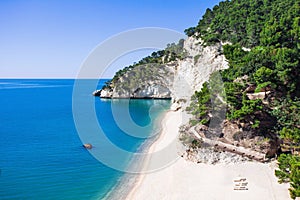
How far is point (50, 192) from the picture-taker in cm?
1375

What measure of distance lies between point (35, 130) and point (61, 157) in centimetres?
1057

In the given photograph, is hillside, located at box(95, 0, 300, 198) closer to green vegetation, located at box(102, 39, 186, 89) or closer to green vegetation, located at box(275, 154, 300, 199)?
green vegetation, located at box(275, 154, 300, 199)

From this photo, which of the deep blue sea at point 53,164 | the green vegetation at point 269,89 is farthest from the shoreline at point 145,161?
the green vegetation at point 269,89

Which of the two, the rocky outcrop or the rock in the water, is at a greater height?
the rocky outcrop

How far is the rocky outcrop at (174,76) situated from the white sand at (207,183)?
1316 cm

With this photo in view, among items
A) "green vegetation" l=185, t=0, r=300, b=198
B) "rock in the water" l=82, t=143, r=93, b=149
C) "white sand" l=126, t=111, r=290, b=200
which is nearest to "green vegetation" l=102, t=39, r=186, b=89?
"green vegetation" l=185, t=0, r=300, b=198

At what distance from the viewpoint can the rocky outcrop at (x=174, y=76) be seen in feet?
96.5

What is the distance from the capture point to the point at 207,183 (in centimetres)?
1316

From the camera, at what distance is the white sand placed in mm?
11750

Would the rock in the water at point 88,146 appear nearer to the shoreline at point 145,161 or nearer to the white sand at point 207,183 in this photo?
the shoreline at point 145,161

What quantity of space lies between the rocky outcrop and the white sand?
518 inches

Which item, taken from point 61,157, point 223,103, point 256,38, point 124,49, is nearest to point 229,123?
point 223,103

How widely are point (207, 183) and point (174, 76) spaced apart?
30.6 meters

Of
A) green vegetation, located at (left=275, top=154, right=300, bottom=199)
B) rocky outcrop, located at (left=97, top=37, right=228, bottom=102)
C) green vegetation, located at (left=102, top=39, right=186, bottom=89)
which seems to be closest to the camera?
green vegetation, located at (left=275, top=154, right=300, bottom=199)
